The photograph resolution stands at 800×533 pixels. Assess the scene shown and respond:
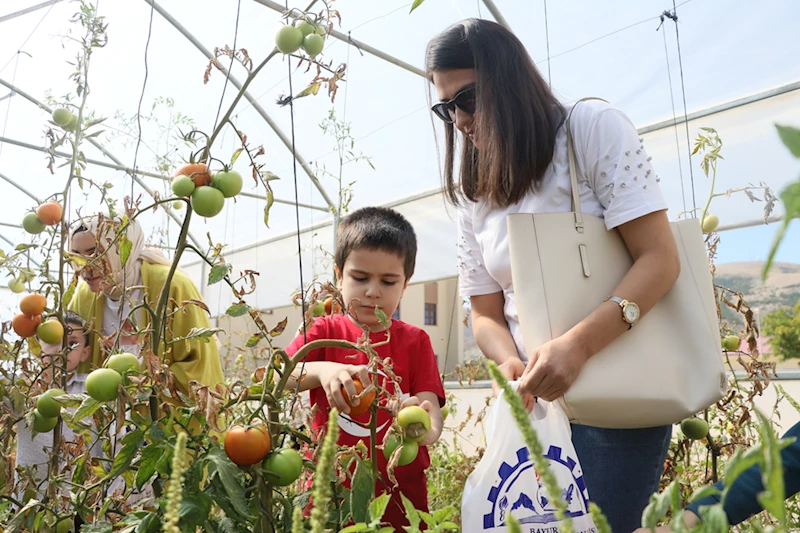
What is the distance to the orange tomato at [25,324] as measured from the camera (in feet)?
3.61

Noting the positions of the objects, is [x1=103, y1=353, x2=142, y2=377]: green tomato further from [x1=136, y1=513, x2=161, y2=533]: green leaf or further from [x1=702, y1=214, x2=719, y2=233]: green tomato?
[x1=702, y1=214, x2=719, y2=233]: green tomato

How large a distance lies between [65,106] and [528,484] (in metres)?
1.04

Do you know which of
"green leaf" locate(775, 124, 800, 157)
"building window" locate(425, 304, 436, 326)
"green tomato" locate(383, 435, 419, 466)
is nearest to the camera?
"green leaf" locate(775, 124, 800, 157)

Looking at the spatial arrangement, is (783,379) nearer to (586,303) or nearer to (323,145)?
(586,303)

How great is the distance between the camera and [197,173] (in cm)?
80

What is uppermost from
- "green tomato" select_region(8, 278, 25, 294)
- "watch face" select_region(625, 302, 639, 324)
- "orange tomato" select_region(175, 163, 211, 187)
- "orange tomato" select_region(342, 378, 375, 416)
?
"green tomato" select_region(8, 278, 25, 294)

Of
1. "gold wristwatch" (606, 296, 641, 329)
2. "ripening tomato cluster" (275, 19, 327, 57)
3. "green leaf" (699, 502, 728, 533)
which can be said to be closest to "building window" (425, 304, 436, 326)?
"gold wristwatch" (606, 296, 641, 329)

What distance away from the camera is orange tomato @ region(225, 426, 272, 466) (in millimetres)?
642

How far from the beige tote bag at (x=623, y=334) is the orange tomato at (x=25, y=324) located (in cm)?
79

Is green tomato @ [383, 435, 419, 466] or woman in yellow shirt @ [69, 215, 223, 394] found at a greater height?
woman in yellow shirt @ [69, 215, 223, 394]

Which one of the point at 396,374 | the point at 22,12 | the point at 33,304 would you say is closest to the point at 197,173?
the point at 33,304

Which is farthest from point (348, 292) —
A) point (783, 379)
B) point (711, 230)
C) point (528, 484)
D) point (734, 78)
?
point (734, 78)

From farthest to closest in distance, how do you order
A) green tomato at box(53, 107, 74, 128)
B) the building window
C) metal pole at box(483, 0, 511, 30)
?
the building window → metal pole at box(483, 0, 511, 30) → green tomato at box(53, 107, 74, 128)

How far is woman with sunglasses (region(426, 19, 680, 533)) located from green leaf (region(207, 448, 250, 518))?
17.4 inches
